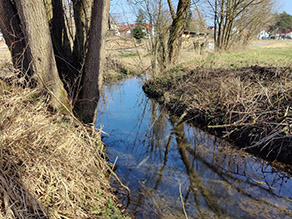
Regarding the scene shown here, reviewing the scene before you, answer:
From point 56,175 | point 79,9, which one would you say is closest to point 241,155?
point 56,175

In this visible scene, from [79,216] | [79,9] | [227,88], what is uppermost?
[79,9]

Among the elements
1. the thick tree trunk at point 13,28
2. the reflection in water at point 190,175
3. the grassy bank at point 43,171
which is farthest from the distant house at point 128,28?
the grassy bank at point 43,171

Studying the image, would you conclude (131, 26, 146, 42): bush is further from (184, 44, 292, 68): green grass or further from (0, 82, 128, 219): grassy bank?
(0, 82, 128, 219): grassy bank

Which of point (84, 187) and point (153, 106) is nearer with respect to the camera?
point (84, 187)

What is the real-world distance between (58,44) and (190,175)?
4146 mm

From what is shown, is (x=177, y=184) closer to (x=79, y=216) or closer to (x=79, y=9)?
(x=79, y=216)

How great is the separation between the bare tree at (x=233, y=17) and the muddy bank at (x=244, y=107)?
11.3 metres

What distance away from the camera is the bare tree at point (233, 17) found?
17281 mm

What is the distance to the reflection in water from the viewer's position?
341 cm

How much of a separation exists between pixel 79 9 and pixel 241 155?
4.79m

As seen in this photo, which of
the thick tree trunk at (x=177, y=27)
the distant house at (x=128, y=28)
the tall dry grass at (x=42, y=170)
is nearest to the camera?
the tall dry grass at (x=42, y=170)

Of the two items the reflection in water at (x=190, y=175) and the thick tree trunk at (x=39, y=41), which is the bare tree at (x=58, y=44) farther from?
the reflection in water at (x=190, y=175)

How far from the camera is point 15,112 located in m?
2.88

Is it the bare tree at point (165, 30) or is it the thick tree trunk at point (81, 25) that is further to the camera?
the bare tree at point (165, 30)
